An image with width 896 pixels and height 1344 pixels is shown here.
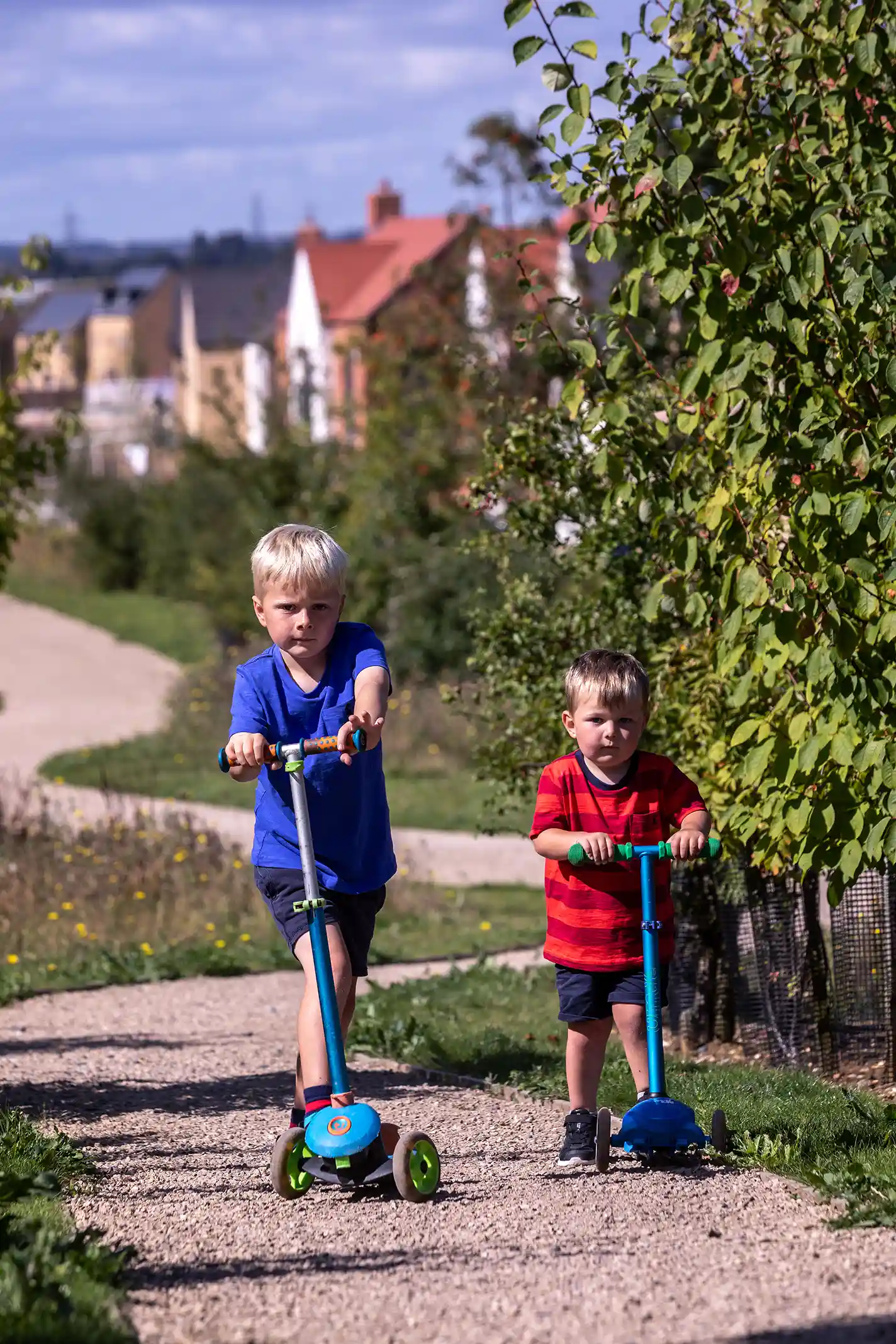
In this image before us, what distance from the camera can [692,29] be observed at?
5105 millimetres

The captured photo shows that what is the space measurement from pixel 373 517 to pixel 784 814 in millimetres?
14954

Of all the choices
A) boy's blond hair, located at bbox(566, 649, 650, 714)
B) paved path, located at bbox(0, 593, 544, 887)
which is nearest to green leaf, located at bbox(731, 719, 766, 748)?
boy's blond hair, located at bbox(566, 649, 650, 714)

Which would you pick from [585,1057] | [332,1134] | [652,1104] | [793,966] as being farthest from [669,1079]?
[332,1134]

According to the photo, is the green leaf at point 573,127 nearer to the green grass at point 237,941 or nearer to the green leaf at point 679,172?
the green leaf at point 679,172

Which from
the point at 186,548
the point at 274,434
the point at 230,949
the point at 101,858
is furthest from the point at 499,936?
the point at 186,548

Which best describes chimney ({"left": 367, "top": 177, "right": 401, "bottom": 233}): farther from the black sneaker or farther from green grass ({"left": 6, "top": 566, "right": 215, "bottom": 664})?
the black sneaker

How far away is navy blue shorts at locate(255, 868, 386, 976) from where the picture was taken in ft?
16.1

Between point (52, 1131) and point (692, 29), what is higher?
point (692, 29)

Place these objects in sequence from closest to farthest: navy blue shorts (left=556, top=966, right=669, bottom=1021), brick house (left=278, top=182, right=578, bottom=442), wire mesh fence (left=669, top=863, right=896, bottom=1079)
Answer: navy blue shorts (left=556, top=966, right=669, bottom=1021) < wire mesh fence (left=669, top=863, right=896, bottom=1079) < brick house (left=278, top=182, right=578, bottom=442)

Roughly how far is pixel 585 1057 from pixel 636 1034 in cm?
16

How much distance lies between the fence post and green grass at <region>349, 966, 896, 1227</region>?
1.19 feet

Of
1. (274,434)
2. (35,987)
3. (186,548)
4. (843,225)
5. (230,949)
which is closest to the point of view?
(843,225)

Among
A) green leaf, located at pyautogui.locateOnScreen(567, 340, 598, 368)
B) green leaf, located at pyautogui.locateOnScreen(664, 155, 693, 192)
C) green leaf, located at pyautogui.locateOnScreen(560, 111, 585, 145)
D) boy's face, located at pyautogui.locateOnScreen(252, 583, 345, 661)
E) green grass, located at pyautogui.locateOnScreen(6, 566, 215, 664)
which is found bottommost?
boy's face, located at pyautogui.locateOnScreen(252, 583, 345, 661)

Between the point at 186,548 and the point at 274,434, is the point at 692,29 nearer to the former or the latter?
the point at 274,434
